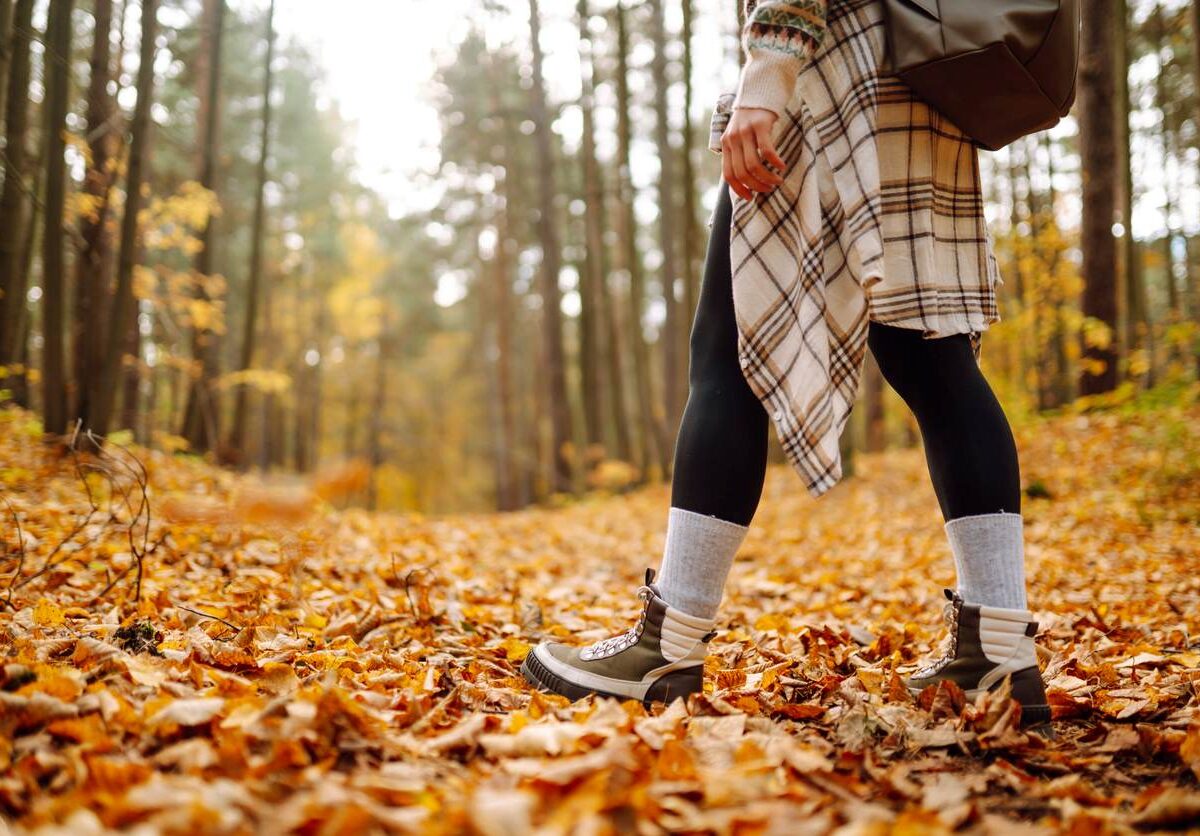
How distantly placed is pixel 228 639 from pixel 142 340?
968cm

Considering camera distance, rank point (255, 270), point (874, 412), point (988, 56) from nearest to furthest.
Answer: point (988, 56), point (255, 270), point (874, 412)

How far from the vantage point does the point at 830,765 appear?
1.33m

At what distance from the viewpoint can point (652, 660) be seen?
1668mm

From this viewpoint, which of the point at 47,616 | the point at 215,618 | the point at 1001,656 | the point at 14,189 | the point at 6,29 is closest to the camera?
the point at 1001,656

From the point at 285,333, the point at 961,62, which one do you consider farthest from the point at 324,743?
the point at 285,333

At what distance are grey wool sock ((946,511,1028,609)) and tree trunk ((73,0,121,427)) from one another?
5952 mm

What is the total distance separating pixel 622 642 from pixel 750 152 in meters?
1.07

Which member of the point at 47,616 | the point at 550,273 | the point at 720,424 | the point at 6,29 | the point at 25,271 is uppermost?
the point at 550,273

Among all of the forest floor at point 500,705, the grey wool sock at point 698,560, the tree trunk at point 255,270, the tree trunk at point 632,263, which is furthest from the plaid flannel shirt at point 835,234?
the tree trunk at point 632,263

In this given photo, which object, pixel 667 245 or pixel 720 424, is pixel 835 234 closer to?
pixel 720 424

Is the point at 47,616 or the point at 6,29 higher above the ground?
the point at 6,29

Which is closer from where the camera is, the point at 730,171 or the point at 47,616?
the point at 730,171

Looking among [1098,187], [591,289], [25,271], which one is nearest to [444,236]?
[591,289]

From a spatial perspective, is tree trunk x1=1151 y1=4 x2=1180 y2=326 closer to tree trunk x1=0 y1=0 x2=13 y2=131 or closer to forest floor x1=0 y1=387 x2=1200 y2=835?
forest floor x1=0 y1=387 x2=1200 y2=835
